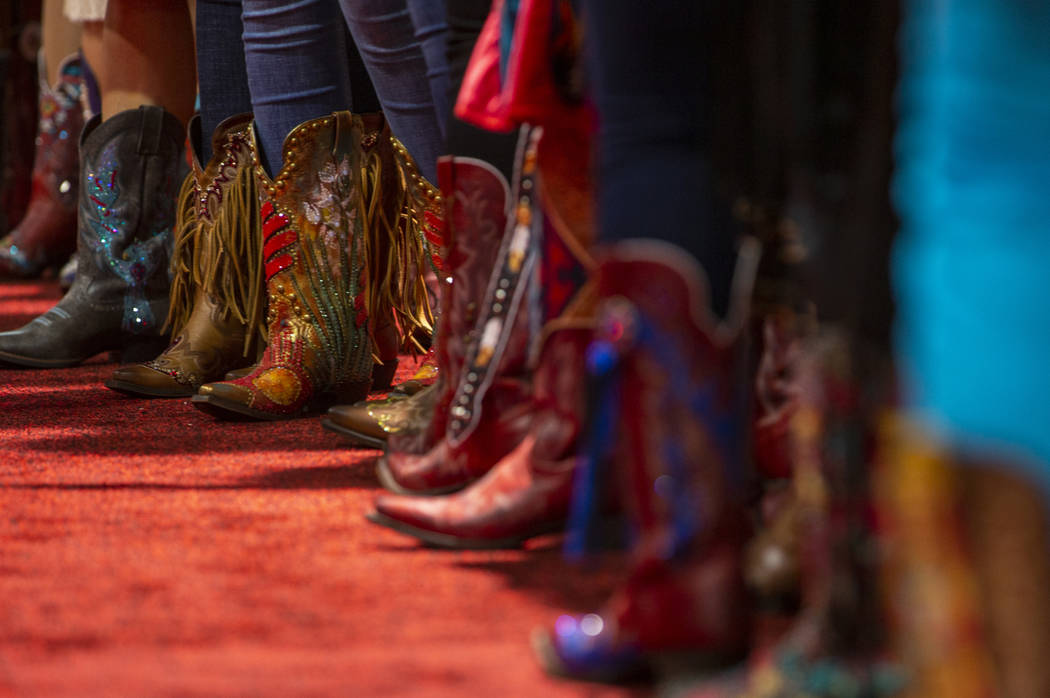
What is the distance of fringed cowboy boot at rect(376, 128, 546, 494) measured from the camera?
1151 millimetres

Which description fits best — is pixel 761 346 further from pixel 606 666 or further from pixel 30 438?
pixel 30 438

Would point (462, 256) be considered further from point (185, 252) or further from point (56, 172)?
point (56, 172)

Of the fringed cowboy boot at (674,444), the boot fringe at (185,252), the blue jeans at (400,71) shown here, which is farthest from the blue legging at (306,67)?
the fringed cowboy boot at (674,444)

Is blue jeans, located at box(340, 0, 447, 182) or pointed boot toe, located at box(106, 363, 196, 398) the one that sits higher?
blue jeans, located at box(340, 0, 447, 182)

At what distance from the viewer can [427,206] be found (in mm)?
1631

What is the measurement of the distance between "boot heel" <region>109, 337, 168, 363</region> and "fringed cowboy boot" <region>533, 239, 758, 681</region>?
1.67 meters

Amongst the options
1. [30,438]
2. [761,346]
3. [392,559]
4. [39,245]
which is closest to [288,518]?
[392,559]

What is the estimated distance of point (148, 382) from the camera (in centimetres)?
194

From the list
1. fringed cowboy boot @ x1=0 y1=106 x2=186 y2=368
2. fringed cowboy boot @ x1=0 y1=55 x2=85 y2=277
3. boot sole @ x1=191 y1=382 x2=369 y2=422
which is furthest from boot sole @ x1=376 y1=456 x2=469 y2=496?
fringed cowboy boot @ x1=0 y1=55 x2=85 y2=277

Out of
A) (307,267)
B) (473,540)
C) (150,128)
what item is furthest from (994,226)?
(150,128)

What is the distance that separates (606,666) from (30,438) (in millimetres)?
1160

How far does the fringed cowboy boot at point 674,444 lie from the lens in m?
0.75

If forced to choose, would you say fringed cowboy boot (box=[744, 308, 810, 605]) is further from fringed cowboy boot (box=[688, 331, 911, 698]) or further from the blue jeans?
the blue jeans

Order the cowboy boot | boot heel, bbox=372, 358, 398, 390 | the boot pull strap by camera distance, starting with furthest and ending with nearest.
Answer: the boot pull strap, boot heel, bbox=372, 358, 398, 390, the cowboy boot
